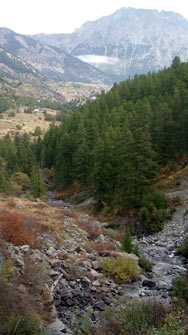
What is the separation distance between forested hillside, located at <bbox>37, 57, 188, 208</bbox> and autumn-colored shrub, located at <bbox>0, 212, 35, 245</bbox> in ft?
60.5

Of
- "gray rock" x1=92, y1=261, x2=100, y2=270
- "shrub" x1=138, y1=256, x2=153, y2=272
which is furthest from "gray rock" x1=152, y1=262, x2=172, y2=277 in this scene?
"gray rock" x1=92, y1=261, x2=100, y2=270

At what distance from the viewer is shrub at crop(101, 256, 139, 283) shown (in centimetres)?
1337

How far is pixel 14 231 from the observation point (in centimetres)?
1270

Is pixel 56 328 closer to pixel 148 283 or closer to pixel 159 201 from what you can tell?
pixel 148 283

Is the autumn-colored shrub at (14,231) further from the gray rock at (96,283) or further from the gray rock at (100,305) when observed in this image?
the gray rock at (100,305)

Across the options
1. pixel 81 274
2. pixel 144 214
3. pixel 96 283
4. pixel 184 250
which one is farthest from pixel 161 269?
pixel 144 214

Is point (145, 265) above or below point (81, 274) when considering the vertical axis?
below

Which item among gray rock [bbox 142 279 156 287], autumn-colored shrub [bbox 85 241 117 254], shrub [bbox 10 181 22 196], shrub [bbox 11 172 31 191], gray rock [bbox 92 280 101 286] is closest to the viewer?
gray rock [bbox 92 280 101 286]

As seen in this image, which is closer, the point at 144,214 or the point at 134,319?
the point at 134,319

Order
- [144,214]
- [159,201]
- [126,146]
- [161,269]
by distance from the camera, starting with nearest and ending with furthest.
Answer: [161,269], [144,214], [159,201], [126,146]

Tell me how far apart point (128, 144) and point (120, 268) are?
19.6 metres

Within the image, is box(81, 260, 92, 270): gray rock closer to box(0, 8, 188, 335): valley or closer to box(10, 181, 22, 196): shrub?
box(0, 8, 188, 335): valley

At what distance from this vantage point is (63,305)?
10523mm

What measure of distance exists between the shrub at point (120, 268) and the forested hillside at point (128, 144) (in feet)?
54.5
